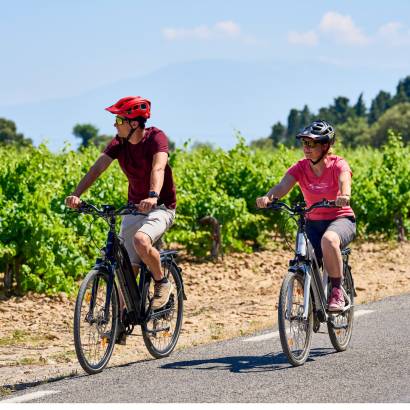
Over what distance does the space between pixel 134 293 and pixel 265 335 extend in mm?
1773

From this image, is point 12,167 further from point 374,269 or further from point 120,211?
point 120,211

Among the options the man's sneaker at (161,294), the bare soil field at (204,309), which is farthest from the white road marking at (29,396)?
the man's sneaker at (161,294)

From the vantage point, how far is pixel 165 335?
8.63 meters

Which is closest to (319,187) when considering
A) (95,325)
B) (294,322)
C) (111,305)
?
(294,322)

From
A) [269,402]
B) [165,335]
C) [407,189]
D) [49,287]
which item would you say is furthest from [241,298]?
[407,189]

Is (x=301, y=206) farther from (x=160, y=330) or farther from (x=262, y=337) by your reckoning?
(x=262, y=337)

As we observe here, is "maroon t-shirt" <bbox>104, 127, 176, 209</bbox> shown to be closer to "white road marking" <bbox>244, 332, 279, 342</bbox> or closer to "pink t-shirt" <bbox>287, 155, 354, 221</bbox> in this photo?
"pink t-shirt" <bbox>287, 155, 354, 221</bbox>

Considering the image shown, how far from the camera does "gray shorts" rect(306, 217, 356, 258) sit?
8.19 meters

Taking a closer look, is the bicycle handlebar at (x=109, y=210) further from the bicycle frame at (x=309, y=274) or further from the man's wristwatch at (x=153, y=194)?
the bicycle frame at (x=309, y=274)

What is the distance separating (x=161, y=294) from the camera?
833 centimetres

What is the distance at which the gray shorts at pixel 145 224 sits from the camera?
8094 millimetres

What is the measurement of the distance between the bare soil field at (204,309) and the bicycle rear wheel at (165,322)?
0.24 m

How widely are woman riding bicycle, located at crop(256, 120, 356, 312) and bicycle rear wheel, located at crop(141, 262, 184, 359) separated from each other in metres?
1.13

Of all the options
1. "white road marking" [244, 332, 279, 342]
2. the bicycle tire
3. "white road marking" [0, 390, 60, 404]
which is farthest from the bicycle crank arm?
"white road marking" [0, 390, 60, 404]
